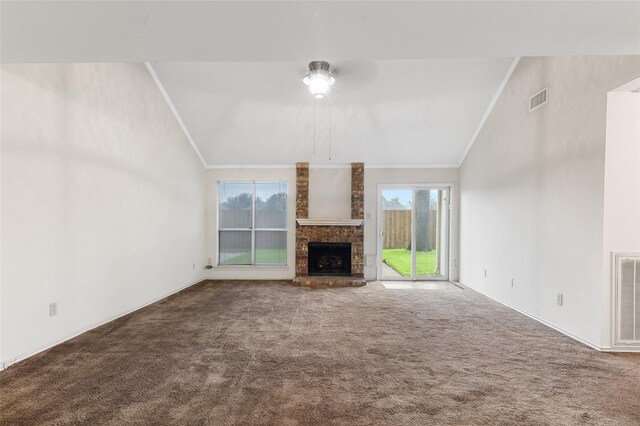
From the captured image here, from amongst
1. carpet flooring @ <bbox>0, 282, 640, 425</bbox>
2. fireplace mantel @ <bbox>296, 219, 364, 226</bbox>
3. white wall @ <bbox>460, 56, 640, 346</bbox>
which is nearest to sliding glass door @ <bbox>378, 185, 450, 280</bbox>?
fireplace mantel @ <bbox>296, 219, 364, 226</bbox>

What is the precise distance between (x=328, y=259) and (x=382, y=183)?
1975 millimetres

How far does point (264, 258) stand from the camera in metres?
6.43

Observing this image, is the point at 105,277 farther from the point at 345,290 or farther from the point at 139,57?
the point at 345,290

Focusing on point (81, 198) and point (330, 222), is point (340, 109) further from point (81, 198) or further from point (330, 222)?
point (81, 198)

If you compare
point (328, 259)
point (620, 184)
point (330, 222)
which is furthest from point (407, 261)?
point (620, 184)

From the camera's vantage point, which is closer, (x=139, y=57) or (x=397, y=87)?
(x=139, y=57)

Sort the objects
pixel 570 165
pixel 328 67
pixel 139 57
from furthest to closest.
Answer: pixel 328 67
pixel 570 165
pixel 139 57

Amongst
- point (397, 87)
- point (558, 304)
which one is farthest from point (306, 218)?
point (558, 304)

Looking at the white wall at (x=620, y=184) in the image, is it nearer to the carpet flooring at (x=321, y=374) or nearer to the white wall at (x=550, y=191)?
the white wall at (x=550, y=191)

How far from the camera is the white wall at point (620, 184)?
9.09ft

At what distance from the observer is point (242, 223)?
21.3ft

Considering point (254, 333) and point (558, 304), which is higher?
point (558, 304)

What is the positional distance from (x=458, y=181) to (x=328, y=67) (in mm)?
3829

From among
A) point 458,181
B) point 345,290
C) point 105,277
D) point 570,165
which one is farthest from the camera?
point 458,181
